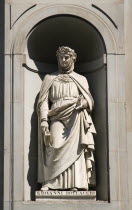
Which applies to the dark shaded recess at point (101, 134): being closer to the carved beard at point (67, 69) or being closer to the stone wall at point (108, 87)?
the stone wall at point (108, 87)

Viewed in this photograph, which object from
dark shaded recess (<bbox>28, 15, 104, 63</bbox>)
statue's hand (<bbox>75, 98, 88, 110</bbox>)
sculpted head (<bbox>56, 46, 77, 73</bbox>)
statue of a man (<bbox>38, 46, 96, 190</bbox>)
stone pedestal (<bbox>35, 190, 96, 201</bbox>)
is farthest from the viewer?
dark shaded recess (<bbox>28, 15, 104, 63</bbox>)

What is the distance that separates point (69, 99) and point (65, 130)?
1.87 feet

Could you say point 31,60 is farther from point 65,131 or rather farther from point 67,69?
point 65,131

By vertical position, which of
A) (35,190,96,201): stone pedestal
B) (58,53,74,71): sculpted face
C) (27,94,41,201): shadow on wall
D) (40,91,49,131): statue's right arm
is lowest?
(35,190,96,201): stone pedestal

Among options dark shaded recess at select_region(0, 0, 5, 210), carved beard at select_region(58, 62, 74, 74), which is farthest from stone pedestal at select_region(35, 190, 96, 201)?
carved beard at select_region(58, 62, 74, 74)

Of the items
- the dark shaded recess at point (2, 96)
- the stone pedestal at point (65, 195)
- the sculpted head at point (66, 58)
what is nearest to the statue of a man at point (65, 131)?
the sculpted head at point (66, 58)

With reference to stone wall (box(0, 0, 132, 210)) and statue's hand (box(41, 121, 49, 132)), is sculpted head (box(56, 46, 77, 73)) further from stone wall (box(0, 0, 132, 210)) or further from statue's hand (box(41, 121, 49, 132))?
statue's hand (box(41, 121, 49, 132))

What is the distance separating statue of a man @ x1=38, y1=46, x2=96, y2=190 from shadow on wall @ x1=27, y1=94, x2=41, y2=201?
0.50 ft

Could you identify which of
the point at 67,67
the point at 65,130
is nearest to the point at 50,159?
the point at 65,130

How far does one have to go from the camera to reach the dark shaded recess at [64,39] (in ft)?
64.8

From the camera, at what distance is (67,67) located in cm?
1964

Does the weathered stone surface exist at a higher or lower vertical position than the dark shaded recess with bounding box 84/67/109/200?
lower

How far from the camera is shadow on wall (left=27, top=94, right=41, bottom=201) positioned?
63.0ft

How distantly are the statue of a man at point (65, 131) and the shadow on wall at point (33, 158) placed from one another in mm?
151
